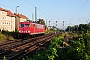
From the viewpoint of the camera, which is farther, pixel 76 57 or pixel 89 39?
pixel 89 39

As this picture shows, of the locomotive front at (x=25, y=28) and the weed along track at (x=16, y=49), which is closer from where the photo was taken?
the weed along track at (x=16, y=49)

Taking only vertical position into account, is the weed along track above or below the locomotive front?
below

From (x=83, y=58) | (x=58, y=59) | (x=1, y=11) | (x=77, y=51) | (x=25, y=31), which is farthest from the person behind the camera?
(x=1, y=11)

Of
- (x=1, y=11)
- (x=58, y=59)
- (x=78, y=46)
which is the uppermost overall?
(x=1, y=11)

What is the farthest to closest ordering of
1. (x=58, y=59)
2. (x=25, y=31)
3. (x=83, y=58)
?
(x=25, y=31) → (x=58, y=59) → (x=83, y=58)

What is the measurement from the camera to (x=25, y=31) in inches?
1478

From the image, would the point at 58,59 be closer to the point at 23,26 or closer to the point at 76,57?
the point at 76,57

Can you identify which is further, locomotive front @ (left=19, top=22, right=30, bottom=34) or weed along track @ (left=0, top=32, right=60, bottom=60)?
locomotive front @ (left=19, top=22, right=30, bottom=34)

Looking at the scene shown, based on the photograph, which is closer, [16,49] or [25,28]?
[16,49]

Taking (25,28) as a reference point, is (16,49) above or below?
below

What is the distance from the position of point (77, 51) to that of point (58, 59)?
1614 millimetres

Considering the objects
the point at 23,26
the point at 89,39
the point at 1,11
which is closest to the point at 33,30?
the point at 23,26

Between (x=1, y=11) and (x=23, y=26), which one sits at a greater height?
(x=1, y=11)

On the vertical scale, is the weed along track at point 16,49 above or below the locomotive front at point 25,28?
below
